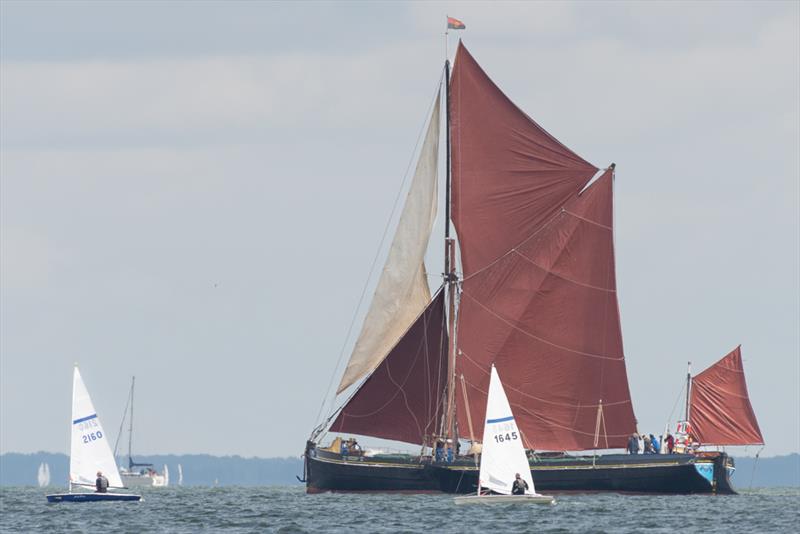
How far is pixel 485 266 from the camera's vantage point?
102m

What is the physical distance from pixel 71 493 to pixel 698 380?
126 feet

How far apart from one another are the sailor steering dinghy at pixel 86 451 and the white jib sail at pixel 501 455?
19.1m

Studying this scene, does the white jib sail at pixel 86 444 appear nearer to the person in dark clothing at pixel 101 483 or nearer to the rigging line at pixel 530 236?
the person in dark clothing at pixel 101 483

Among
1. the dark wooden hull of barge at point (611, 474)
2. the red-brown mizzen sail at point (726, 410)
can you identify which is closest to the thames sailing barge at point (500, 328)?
the dark wooden hull of barge at point (611, 474)

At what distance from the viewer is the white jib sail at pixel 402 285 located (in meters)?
101

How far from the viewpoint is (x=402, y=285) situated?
101438 millimetres

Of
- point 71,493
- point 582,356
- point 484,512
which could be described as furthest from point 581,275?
point 71,493

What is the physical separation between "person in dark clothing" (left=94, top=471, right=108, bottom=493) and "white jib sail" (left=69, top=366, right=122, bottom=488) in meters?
0.26

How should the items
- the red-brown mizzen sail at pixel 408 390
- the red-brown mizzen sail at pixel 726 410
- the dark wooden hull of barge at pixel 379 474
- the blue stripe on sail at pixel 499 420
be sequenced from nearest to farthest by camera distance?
the blue stripe on sail at pixel 499 420
the dark wooden hull of barge at pixel 379 474
the red-brown mizzen sail at pixel 408 390
the red-brown mizzen sail at pixel 726 410

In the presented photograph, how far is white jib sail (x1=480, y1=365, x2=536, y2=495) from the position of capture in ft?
289

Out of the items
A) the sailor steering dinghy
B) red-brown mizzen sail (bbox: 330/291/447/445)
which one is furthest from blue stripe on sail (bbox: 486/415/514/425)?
the sailor steering dinghy

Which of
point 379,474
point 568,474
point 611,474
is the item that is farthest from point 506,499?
point 379,474

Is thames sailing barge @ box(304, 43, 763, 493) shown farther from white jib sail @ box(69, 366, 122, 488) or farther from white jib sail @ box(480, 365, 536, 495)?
white jib sail @ box(69, 366, 122, 488)

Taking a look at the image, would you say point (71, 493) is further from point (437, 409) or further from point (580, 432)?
point (580, 432)
